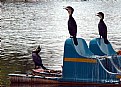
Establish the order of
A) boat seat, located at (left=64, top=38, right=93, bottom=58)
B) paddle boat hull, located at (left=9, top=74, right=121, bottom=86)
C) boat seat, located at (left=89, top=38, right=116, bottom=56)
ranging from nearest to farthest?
boat seat, located at (left=64, top=38, right=93, bottom=58)
paddle boat hull, located at (left=9, top=74, right=121, bottom=86)
boat seat, located at (left=89, top=38, right=116, bottom=56)

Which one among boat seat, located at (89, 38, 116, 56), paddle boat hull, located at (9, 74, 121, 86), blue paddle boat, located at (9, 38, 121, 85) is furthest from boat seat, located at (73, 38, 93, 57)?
paddle boat hull, located at (9, 74, 121, 86)

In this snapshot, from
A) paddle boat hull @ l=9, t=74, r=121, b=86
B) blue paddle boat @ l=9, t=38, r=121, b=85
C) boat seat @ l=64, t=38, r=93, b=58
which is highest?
boat seat @ l=64, t=38, r=93, b=58

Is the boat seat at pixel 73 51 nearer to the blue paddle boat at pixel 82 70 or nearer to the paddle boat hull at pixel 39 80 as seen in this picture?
the blue paddle boat at pixel 82 70

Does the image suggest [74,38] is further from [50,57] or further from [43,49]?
[43,49]

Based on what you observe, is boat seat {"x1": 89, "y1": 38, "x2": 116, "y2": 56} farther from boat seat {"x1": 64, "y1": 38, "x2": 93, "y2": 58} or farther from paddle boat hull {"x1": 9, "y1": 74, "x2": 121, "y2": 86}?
paddle boat hull {"x1": 9, "y1": 74, "x2": 121, "y2": 86}

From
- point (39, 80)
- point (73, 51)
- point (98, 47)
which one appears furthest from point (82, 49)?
point (39, 80)

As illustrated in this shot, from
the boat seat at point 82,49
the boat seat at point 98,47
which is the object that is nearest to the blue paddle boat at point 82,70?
the boat seat at point 82,49

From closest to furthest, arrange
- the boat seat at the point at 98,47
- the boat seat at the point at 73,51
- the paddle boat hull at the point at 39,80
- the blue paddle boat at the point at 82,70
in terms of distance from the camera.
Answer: the blue paddle boat at the point at 82,70 < the boat seat at the point at 73,51 < the paddle boat hull at the point at 39,80 < the boat seat at the point at 98,47

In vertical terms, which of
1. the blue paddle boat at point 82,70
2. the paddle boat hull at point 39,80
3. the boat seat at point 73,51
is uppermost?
the boat seat at point 73,51

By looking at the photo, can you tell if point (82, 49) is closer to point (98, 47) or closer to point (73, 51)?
point (73, 51)

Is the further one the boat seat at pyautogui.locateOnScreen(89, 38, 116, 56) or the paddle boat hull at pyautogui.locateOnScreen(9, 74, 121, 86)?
the boat seat at pyautogui.locateOnScreen(89, 38, 116, 56)

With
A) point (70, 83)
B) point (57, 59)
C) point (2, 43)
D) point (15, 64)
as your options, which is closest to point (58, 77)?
point (70, 83)

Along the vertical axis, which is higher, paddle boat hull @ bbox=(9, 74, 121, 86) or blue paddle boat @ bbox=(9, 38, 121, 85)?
blue paddle boat @ bbox=(9, 38, 121, 85)

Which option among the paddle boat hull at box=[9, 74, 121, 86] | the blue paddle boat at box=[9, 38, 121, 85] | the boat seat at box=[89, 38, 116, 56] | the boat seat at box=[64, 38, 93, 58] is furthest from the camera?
the boat seat at box=[89, 38, 116, 56]
